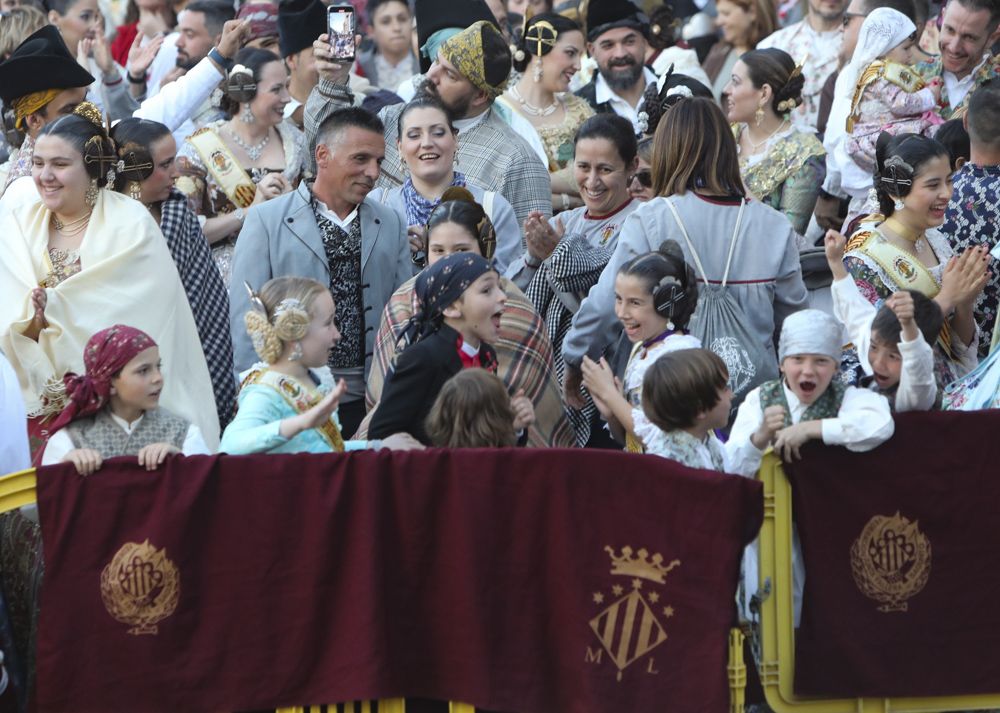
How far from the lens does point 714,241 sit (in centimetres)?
732

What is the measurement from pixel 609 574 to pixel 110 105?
264 inches

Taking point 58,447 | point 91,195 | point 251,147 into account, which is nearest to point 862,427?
point 58,447

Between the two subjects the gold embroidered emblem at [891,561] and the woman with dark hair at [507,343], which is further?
the woman with dark hair at [507,343]

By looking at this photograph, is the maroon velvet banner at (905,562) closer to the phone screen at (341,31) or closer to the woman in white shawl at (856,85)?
the woman in white shawl at (856,85)

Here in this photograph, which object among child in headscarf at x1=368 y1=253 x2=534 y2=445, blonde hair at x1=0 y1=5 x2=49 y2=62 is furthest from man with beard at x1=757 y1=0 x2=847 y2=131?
child in headscarf at x1=368 y1=253 x2=534 y2=445

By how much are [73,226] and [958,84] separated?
4.97 meters

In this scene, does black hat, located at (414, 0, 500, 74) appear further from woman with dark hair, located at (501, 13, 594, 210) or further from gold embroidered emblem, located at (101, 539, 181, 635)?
gold embroidered emblem, located at (101, 539, 181, 635)

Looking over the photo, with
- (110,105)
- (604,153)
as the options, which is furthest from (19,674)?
(110,105)

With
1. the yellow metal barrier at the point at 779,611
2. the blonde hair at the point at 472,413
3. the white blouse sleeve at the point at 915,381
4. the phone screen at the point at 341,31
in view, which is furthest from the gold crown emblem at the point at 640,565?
the phone screen at the point at 341,31

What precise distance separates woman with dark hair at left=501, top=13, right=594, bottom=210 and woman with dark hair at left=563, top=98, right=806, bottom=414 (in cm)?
266

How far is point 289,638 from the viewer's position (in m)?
6.03

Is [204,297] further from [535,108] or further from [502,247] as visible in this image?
[535,108]

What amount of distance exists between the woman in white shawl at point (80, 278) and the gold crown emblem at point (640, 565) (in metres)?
2.15

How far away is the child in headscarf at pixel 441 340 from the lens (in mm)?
6578
